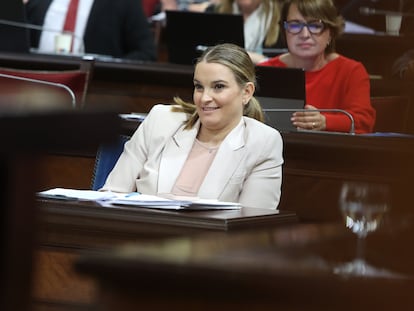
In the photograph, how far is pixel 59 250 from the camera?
105 inches

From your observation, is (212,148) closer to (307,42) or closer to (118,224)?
(118,224)

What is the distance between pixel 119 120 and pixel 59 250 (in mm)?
1657

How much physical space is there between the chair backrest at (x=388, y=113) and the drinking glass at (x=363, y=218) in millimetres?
1222

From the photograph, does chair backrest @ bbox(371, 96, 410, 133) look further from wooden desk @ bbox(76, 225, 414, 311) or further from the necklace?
wooden desk @ bbox(76, 225, 414, 311)

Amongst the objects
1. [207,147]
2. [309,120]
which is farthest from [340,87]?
[207,147]

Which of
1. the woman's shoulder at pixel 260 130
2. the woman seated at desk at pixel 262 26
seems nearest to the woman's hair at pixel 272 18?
the woman seated at desk at pixel 262 26

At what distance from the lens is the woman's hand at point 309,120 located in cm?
448

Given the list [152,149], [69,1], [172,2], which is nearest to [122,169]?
[152,149]

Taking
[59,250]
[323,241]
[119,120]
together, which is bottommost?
[59,250]

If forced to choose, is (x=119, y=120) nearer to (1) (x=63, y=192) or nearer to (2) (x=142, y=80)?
(1) (x=63, y=192)

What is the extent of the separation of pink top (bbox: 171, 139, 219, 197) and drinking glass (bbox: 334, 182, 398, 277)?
477 mm

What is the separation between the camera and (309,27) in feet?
16.6

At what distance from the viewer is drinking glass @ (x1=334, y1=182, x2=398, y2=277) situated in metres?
1.20

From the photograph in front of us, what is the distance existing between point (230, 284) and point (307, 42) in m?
4.00
